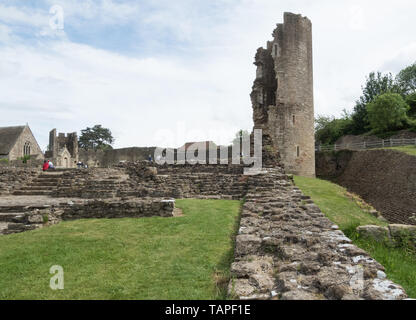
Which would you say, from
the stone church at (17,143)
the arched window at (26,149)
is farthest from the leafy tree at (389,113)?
the arched window at (26,149)

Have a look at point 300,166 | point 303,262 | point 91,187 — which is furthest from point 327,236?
point 300,166

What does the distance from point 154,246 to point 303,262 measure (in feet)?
9.51

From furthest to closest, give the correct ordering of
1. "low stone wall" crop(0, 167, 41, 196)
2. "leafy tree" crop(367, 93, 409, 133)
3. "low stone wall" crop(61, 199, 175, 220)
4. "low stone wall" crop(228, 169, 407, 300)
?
"leafy tree" crop(367, 93, 409, 133) < "low stone wall" crop(0, 167, 41, 196) < "low stone wall" crop(61, 199, 175, 220) < "low stone wall" crop(228, 169, 407, 300)

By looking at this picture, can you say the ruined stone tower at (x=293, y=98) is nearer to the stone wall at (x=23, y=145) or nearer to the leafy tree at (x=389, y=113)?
the leafy tree at (x=389, y=113)

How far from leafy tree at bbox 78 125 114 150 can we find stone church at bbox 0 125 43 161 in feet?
89.2

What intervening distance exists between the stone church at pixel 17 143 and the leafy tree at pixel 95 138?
27178mm

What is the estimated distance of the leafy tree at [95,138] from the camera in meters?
78.3

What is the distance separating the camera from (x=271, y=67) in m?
27.1

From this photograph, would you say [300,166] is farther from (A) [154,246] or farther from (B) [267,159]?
(A) [154,246]

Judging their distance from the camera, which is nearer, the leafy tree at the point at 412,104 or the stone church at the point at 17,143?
the leafy tree at the point at 412,104

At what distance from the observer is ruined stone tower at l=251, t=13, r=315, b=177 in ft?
80.1

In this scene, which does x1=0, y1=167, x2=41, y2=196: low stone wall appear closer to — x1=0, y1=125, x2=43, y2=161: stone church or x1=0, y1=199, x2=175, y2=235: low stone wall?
x1=0, y1=199, x2=175, y2=235: low stone wall

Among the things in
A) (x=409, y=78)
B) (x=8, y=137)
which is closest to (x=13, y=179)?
(x=8, y=137)

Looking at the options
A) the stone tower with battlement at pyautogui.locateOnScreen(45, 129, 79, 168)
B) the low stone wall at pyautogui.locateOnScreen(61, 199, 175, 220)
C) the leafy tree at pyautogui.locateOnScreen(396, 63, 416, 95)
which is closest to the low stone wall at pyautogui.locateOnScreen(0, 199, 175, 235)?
the low stone wall at pyautogui.locateOnScreen(61, 199, 175, 220)
